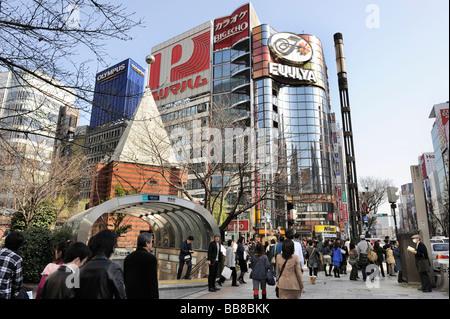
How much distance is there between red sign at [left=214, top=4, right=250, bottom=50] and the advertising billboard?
188cm

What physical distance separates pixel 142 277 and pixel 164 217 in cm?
976

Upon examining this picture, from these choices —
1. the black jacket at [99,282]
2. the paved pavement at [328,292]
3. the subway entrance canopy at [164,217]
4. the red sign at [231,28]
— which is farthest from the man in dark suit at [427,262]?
the red sign at [231,28]

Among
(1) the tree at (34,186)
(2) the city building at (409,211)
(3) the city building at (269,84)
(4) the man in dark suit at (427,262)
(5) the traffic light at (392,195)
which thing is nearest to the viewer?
(4) the man in dark suit at (427,262)

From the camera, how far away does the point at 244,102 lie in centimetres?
6078

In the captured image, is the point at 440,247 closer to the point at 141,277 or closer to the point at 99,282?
the point at 141,277

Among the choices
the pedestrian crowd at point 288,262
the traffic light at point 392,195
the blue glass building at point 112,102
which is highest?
the blue glass building at point 112,102

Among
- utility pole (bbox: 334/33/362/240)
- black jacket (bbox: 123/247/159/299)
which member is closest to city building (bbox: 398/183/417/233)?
utility pole (bbox: 334/33/362/240)

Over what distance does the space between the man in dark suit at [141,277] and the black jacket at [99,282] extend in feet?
3.38

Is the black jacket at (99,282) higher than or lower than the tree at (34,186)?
lower

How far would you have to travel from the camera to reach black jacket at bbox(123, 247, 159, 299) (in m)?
3.80

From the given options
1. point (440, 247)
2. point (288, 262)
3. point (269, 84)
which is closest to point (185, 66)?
point (269, 84)

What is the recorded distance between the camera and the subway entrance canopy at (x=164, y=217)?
875 centimetres

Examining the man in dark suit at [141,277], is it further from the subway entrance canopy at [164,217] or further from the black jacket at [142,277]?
the subway entrance canopy at [164,217]
